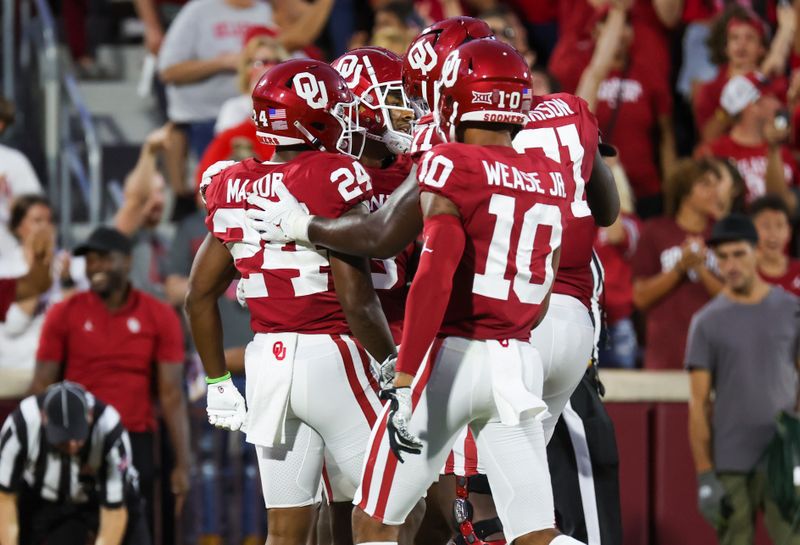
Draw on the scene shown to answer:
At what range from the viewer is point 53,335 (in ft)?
25.1

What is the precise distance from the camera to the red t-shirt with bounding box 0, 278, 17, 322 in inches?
332

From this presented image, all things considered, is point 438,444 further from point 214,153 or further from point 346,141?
point 214,153

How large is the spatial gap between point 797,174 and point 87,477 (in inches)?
194

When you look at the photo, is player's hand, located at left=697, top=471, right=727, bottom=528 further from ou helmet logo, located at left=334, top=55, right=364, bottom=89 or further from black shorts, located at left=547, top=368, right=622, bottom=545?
ou helmet logo, located at left=334, top=55, right=364, bottom=89

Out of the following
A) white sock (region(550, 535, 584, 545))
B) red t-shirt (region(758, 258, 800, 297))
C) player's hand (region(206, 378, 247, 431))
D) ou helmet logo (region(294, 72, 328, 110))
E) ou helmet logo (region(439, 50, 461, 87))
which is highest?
ou helmet logo (region(439, 50, 461, 87))

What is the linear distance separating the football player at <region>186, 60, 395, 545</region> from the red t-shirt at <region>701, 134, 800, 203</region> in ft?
16.1

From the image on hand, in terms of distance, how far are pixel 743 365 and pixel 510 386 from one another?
128 inches

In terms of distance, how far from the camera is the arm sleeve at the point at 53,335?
7637 mm

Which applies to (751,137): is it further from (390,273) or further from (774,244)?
(390,273)

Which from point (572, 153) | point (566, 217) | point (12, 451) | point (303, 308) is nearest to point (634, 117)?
point (12, 451)

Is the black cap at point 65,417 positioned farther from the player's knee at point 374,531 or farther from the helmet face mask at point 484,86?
the helmet face mask at point 484,86

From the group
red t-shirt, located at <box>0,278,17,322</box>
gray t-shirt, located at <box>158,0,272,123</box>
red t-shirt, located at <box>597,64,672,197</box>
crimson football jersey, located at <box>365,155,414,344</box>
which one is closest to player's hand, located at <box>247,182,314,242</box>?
crimson football jersey, located at <box>365,155,414,344</box>

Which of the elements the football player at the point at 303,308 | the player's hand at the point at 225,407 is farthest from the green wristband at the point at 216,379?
the football player at the point at 303,308

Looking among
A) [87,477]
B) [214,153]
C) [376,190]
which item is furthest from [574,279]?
[214,153]
